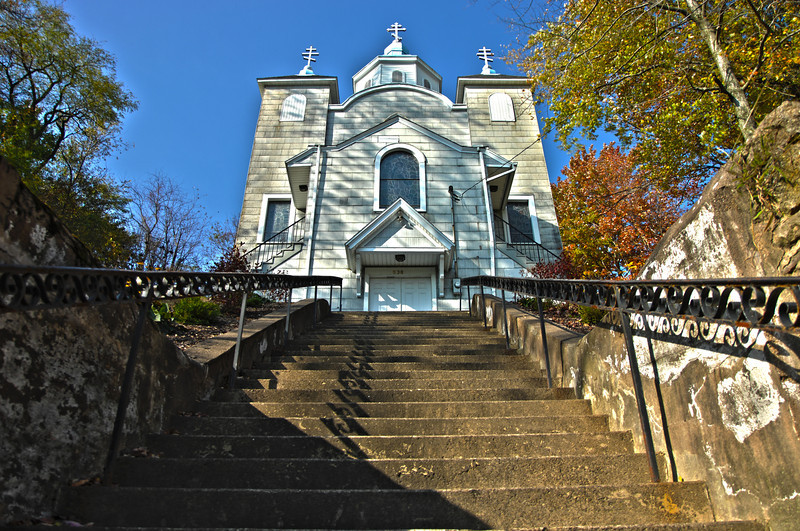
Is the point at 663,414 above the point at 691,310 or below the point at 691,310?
below

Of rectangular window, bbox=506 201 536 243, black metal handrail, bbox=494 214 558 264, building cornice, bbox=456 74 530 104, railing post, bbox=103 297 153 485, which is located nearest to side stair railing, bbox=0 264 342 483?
railing post, bbox=103 297 153 485

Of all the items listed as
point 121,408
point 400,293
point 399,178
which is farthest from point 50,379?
point 399,178

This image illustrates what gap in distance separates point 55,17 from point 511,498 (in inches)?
889

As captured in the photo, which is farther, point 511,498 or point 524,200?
point 524,200

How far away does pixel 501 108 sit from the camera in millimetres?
18562

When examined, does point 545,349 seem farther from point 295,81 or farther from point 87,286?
point 295,81

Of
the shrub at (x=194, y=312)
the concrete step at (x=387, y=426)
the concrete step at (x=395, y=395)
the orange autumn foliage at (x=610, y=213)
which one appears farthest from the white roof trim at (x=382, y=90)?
the concrete step at (x=387, y=426)

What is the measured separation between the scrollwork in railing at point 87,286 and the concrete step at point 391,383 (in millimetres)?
1130

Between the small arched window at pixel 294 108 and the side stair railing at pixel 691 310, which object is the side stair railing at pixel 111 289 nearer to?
the side stair railing at pixel 691 310

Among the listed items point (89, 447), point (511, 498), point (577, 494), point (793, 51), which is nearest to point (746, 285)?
point (577, 494)

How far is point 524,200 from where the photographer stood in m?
17.2

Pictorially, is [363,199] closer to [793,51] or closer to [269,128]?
A: [269,128]

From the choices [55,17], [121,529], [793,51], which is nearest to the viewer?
[121,529]

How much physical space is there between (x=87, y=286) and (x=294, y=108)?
58.2 feet
